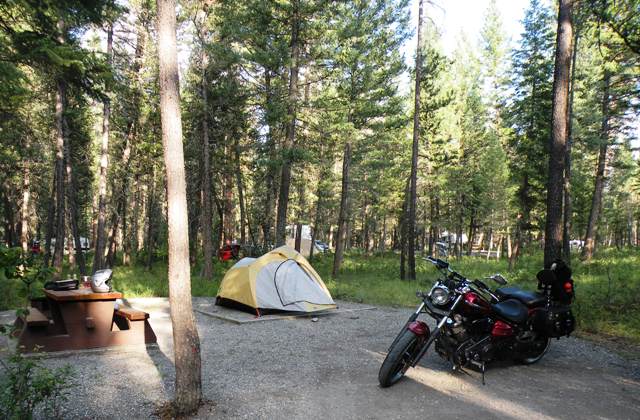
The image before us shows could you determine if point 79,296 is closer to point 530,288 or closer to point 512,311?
point 512,311

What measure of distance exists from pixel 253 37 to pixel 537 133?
13.8 metres

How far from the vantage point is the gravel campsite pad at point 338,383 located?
178 inches

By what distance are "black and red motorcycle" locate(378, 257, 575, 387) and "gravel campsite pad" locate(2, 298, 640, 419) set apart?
258 mm

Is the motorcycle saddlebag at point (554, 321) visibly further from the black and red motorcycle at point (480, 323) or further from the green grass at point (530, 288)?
the green grass at point (530, 288)

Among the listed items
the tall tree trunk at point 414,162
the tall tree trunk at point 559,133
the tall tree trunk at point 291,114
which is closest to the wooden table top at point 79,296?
the tall tree trunk at point 559,133

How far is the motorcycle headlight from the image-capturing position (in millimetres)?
5375

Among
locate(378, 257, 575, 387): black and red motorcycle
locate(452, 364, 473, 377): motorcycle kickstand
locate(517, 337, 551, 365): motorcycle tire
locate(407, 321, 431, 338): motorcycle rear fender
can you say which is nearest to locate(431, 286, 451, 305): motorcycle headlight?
locate(378, 257, 575, 387): black and red motorcycle

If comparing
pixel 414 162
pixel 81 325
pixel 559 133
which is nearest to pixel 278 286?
pixel 81 325

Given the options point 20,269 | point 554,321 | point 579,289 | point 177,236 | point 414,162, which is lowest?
point 579,289

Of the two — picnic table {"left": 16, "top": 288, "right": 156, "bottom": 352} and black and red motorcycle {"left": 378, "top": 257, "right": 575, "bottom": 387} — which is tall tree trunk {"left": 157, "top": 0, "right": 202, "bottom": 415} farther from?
picnic table {"left": 16, "top": 288, "right": 156, "bottom": 352}

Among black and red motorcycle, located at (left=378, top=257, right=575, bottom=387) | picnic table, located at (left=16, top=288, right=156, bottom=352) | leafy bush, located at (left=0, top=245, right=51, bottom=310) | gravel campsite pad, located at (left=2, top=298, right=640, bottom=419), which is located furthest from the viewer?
picnic table, located at (left=16, top=288, right=156, bottom=352)

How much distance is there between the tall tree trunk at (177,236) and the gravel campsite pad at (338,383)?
0.39 meters

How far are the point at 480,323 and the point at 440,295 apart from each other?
782 mm

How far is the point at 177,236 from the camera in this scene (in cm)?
435
